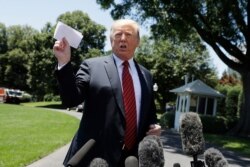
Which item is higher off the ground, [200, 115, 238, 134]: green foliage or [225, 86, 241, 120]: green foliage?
[225, 86, 241, 120]: green foliage

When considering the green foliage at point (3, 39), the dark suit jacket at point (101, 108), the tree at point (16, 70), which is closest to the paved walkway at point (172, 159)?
the dark suit jacket at point (101, 108)

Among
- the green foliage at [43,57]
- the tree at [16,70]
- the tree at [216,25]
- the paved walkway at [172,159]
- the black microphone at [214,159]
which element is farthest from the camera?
the tree at [16,70]

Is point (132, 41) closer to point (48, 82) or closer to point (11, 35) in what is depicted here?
point (48, 82)

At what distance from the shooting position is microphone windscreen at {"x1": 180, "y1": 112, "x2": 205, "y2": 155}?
2.45 metres

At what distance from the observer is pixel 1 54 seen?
8038 centimetres

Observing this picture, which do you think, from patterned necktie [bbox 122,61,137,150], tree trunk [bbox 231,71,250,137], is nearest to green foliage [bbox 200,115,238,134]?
tree trunk [bbox 231,71,250,137]

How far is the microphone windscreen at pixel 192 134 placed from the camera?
8.02ft

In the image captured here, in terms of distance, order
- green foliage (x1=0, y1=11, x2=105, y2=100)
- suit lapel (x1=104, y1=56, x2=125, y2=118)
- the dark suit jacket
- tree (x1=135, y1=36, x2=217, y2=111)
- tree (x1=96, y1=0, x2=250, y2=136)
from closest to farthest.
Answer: the dark suit jacket, suit lapel (x1=104, y1=56, x2=125, y2=118), tree (x1=96, y1=0, x2=250, y2=136), tree (x1=135, y1=36, x2=217, y2=111), green foliage (x1=0, y1=11, x2=105, y2=100)

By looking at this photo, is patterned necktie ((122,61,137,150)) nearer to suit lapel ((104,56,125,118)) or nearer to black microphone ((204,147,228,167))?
suit lapel ((104,56,125,118))

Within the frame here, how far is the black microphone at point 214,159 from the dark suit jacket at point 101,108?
2.24ft

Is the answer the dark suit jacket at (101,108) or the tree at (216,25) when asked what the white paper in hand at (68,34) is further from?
the tree at (216,25)

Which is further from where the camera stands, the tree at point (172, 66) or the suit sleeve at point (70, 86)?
the tree at point (172, 66)

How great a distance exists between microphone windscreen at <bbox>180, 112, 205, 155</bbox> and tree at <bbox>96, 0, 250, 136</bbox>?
21821mm

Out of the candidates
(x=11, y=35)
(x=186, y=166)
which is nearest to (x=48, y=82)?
(x=11, y=35)
